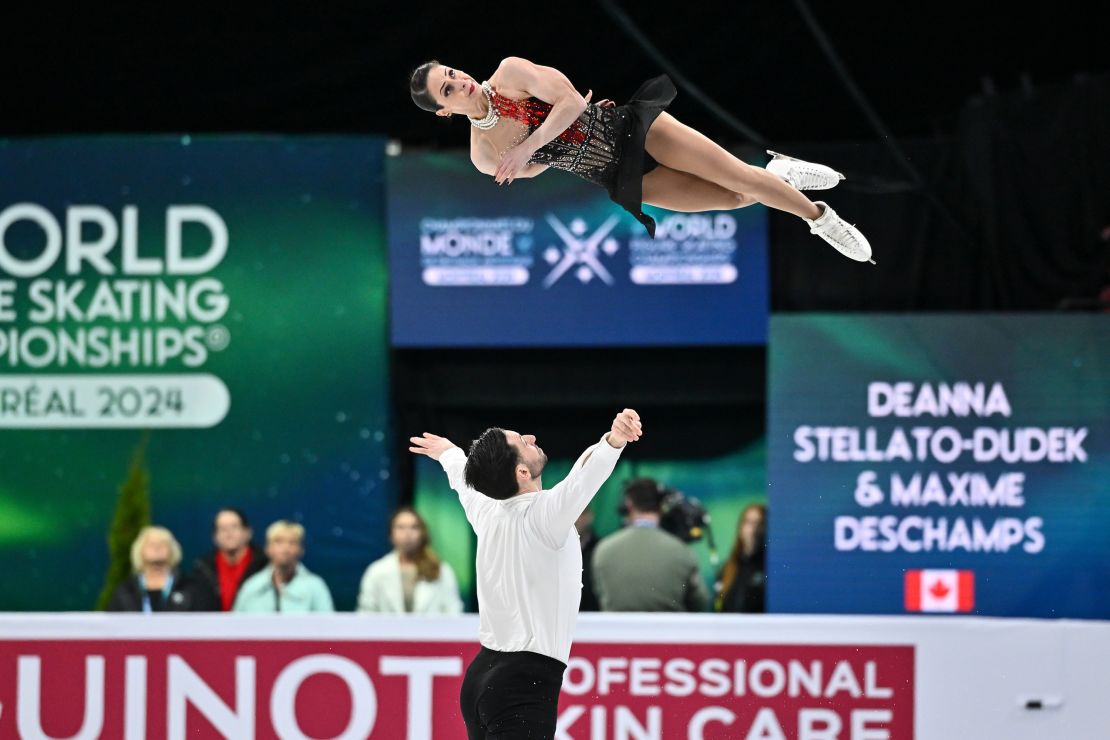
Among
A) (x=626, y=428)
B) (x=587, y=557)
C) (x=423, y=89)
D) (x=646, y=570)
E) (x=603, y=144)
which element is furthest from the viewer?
(x=587, y=557)

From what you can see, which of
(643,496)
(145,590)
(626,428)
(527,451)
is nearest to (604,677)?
(643,496)

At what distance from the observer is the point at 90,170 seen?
31.3 feet

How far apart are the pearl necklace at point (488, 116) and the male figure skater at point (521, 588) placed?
3.43ft

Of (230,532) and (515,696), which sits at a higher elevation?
(230,532)

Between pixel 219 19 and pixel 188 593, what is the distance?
400 cm

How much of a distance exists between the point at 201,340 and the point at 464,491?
4953 millimetres

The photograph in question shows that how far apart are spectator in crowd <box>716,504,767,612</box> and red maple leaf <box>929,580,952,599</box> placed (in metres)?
0.81

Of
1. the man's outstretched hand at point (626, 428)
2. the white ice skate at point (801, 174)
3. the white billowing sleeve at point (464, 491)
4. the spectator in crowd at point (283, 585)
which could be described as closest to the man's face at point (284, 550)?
the spectator in crowd at point (283, 585)

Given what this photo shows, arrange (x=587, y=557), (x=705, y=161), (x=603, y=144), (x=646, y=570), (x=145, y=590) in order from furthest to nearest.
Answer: (x=587, y=557) → (x=145, y=590) → (x=646, y=570) → (x=705, y=161) → (x=603, y=144)

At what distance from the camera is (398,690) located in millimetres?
5852

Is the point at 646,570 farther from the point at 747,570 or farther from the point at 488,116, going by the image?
the point at 488,116

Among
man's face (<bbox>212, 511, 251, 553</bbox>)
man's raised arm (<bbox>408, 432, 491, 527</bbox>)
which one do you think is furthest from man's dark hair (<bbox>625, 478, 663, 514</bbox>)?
man's face (<bbox>212, 511, 251, 553</bbox>)

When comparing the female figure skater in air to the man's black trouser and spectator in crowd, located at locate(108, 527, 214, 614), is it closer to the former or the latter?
the man's black trouser

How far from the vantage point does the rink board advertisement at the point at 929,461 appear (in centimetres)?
747
